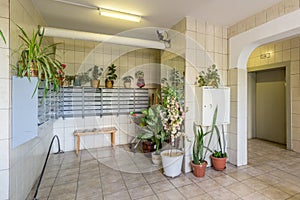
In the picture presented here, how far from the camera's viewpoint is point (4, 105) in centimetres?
140

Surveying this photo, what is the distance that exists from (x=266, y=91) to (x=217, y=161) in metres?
2.83

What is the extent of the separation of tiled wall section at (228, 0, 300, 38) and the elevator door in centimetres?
215

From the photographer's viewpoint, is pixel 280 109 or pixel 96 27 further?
pixel 280 109

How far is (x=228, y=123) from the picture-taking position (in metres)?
2.61

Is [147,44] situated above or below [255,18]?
below

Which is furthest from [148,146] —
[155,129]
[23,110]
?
[23,110]

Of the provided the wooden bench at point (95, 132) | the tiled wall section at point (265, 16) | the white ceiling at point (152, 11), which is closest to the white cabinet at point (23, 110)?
the white ceiling at point (152, 11)

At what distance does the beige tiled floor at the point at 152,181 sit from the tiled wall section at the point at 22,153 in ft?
0.76

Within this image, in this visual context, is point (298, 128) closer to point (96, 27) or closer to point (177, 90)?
point (177, 90)

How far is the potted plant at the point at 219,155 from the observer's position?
2.41m

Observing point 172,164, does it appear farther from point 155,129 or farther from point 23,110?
point 23,110

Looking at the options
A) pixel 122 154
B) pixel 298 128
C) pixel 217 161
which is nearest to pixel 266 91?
pixel 298 128

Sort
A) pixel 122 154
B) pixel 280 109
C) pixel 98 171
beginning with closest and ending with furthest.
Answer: pixel 98 171 → pixel 122 154 → pixel 280 109

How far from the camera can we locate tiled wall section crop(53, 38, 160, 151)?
3.35 metres
